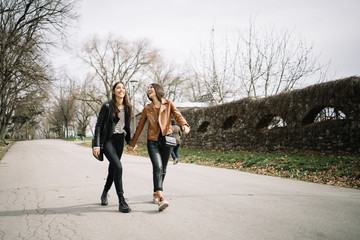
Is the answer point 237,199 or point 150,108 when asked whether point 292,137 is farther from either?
point 150,108


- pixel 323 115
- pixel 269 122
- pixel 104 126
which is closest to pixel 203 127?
pixel 269 122

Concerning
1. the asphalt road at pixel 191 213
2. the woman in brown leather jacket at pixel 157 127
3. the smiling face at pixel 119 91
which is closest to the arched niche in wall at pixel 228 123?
the asphalt road at pixel 191 213

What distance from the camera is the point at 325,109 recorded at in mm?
11836

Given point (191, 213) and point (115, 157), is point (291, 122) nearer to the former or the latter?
point (191, 213)

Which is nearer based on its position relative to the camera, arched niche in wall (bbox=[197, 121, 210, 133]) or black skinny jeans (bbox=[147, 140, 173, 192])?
black skinny jeans (bbox=[147, 140, 173, 192])

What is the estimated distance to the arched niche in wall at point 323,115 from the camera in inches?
439

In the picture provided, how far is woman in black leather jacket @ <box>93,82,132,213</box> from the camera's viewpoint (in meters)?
3.99

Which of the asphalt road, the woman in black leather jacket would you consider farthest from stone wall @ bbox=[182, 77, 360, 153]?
the woman in black leather jacket

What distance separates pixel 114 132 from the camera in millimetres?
4133

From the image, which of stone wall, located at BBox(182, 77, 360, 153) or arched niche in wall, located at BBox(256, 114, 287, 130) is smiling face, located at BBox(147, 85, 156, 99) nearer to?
stone wall, located at BBox(182, 77, 360, 153)

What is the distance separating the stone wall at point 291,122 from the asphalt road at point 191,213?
19.4 feet

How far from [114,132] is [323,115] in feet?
36.3

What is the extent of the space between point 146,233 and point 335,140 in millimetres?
10330

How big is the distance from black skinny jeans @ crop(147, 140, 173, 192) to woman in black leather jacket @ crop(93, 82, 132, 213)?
19.3 inches
